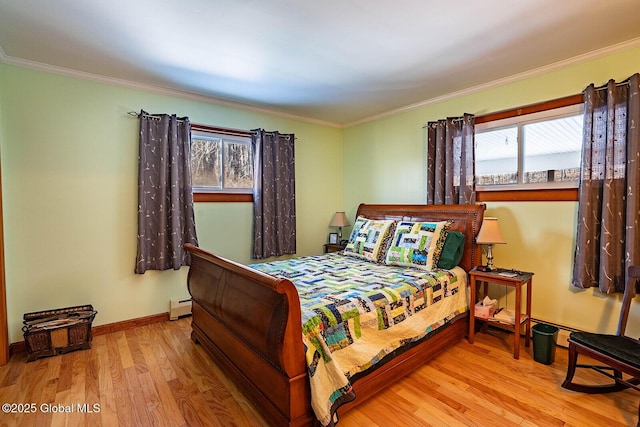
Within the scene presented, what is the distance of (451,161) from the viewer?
3.32 m

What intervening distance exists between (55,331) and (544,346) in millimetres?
3941

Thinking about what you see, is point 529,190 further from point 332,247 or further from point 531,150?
point 332,247

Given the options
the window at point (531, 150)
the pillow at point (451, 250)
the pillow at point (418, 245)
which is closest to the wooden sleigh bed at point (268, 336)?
the pillow at point (451, 250)

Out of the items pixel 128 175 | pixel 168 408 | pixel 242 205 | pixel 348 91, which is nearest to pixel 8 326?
pixel 128 175

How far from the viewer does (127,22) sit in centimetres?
205

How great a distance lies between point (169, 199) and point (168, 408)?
6.57 feet

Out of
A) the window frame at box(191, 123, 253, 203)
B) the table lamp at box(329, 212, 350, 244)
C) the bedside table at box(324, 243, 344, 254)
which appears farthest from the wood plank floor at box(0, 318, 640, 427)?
the table lamp at box(329, 212, 350, 244)

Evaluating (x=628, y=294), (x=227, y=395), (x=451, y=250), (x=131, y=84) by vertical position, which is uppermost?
(x=131, y=84)

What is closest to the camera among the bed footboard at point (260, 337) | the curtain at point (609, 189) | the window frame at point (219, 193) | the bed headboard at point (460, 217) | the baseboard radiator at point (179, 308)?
the bed footboard at point (260, 337)

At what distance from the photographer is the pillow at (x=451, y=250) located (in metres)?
2.79

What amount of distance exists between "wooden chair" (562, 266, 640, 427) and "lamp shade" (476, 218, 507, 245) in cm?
83

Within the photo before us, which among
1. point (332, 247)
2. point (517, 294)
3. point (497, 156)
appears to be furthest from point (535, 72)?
point (332, 247)

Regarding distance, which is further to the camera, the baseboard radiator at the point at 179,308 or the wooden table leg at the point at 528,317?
the baseboard radiator at the point at 179,308

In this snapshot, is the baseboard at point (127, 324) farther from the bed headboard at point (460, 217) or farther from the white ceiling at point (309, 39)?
the bed headboard at point (460, 217)
